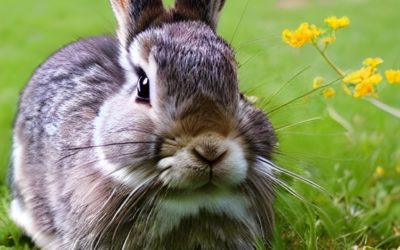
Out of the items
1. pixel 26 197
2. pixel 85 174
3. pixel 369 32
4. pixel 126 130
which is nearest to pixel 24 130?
pixel 26 197

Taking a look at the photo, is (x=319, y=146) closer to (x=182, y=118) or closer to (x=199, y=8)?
(x=199, y=8)

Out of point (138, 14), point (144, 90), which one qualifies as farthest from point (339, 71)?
point (144, 90)

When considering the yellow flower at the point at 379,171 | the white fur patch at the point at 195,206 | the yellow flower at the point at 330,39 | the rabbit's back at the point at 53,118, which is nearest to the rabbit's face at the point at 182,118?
the white fur patch at the point at 195,206

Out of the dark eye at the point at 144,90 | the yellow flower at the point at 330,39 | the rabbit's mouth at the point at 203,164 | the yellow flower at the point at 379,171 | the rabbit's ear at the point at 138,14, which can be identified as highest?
the rabbit's ear at the point at 138,14

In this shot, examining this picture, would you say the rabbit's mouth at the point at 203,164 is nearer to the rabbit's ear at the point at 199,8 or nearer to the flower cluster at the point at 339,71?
the rabbit's ear at the point at 199,8

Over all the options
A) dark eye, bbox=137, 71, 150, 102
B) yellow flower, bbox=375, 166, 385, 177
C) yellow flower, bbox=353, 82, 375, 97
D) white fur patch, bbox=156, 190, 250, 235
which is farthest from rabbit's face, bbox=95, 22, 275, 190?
yellow flower, bbox=375, 166, 385, 177

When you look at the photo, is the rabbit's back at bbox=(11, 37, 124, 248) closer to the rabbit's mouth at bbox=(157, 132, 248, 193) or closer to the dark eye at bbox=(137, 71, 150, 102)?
the dark eye at bbox=(137, 71, 150, 102)
